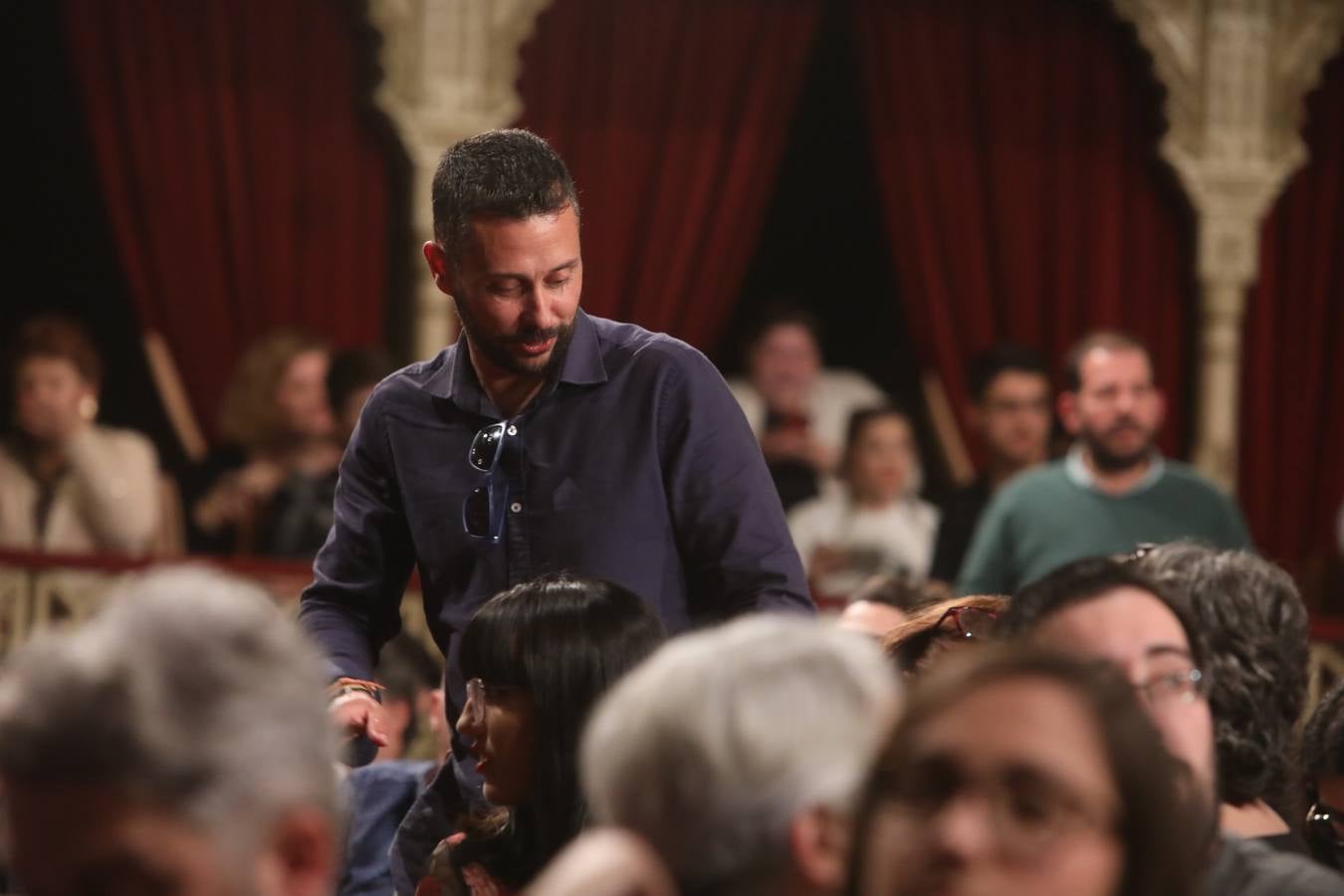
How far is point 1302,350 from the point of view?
8195mm

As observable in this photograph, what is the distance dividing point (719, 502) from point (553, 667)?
45 centimetres

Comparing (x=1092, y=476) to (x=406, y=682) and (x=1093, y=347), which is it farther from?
(x=406, y=682)

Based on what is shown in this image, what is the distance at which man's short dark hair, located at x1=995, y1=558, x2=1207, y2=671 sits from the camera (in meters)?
1.96

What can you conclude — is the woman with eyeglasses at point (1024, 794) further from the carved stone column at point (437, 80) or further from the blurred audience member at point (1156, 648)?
the carved stone column at point (437, 80)

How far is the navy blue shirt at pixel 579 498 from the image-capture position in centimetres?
254

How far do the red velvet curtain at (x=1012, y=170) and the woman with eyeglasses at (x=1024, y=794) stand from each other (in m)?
6.53

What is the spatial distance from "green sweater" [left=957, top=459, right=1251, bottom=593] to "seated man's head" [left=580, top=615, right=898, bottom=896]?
3.56 m

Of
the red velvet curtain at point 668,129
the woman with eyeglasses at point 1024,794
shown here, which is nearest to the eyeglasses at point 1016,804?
the woman with eyeglasses at point 1024,794

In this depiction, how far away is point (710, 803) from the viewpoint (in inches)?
55.2

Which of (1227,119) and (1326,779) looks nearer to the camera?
(1326,779)

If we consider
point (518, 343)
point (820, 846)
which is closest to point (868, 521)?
point (518, 343)

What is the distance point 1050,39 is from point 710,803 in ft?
22.7

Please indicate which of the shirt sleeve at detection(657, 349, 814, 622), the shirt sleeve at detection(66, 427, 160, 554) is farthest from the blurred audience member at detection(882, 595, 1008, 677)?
the shirt sleeve at detection(66, 427, 160, 554)

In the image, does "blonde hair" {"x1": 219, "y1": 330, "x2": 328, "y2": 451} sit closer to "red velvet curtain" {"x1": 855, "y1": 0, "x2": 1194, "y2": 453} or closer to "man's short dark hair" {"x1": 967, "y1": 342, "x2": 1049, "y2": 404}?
"man's short dark hair" {"x1": 967, "y1": 342, "x2": 1049, "y2": 404}
